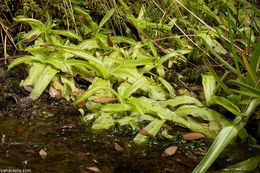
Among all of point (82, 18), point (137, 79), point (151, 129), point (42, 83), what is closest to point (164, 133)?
point (151, 129)

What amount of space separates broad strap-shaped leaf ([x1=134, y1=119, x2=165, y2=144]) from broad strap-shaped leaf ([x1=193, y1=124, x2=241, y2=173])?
1.40 ft

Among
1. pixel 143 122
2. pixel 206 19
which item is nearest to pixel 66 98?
pixel 143 122

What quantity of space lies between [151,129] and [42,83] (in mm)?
978

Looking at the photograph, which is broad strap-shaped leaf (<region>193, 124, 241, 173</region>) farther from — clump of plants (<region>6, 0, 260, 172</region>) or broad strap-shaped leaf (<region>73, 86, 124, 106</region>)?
broad strap-shaped leaf (<region>73, 86, 124, 106</region>)

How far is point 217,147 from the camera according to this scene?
4.68ft

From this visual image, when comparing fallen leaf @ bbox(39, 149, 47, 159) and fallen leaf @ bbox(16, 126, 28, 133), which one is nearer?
fallen leaf @ bbox(39, 149, 47, 159)

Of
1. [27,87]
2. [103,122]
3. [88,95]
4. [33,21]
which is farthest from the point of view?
[33,21]

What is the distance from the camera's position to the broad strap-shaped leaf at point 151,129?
5.46ft

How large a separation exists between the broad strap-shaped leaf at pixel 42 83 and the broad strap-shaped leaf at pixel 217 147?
1.36 metres

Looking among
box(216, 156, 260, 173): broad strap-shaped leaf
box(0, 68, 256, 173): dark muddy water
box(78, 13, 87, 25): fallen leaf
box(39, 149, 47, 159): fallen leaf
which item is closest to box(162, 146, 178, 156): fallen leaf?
box(0, 68, 256, 173): dark muddy water

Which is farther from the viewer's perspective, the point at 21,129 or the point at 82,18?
the point at 82,18

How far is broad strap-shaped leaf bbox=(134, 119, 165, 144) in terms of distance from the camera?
1.67m

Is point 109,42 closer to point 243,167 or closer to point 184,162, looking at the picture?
point 184,162

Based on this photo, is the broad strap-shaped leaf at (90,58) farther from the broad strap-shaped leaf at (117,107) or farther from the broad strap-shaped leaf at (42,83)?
the broad strap-shaped leaf at (117,107)
